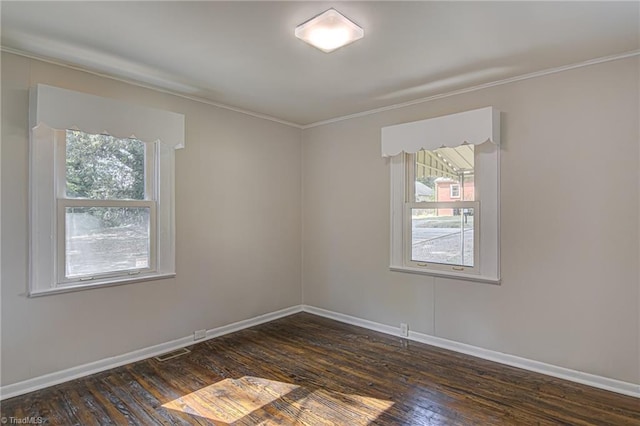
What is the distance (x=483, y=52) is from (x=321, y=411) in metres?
2.83

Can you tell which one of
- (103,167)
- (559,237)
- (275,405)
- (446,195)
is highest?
(103,167)

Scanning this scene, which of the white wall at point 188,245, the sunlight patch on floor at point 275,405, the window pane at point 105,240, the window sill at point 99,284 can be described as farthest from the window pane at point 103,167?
the sunlight patch on floor at point 275,405

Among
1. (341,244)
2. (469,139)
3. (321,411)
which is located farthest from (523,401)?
(341,244)

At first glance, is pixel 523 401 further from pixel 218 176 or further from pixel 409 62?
pixel 218 176

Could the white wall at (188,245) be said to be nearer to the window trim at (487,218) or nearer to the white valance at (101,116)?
the white valance at (101,116)

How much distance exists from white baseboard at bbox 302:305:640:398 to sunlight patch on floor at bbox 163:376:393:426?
48.9 inches

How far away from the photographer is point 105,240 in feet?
10.1

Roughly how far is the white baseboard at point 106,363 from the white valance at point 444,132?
2.59 m

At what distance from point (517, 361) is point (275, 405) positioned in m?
2.13

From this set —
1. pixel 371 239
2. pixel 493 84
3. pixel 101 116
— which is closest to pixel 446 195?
pixel 371 239

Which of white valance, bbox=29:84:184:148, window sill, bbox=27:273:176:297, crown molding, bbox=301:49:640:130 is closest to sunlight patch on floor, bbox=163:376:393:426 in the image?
window sill, bbox=27:273:176:297

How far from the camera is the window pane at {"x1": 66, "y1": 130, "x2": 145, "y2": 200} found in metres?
2.91

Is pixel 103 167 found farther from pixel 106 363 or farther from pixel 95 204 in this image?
pixel 106 363

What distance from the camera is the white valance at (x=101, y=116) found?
2625 millimetres
